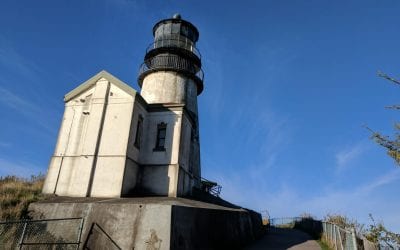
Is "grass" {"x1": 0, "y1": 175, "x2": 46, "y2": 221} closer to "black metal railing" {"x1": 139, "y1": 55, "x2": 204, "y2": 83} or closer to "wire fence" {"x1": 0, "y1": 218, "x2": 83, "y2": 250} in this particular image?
"wire fence" {"x1": 0, "y1": 218, "x2": 83, "y2": 250}

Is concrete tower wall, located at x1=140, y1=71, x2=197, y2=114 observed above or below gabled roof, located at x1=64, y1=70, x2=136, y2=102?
above

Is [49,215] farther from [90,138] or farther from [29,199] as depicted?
[90,138]

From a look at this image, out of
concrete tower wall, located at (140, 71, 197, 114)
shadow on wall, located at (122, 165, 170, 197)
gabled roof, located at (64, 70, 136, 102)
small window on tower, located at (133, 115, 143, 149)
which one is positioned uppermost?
concrete tower wall, located at (140, 71, 197, 114)

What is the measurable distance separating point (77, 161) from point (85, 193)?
190 cm

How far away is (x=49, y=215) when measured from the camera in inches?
486

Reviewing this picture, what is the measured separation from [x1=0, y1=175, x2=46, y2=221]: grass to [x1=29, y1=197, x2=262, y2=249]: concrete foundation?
17.2 inches

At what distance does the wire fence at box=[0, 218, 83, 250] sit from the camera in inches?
416

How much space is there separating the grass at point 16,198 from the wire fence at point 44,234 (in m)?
1.01

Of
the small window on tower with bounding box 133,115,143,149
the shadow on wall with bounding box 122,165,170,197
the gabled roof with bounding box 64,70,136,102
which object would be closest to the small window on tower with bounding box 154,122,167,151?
the small window on tower with bounding box 133,115,143,149

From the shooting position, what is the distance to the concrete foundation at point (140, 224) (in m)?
10.4

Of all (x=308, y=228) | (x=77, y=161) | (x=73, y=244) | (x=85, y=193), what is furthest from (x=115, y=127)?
(x=308, y=228)

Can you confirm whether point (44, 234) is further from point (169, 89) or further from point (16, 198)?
point (169, 89)

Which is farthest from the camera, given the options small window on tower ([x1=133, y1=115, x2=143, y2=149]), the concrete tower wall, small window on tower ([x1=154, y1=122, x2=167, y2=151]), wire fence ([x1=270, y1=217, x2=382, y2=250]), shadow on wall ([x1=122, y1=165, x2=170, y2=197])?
the concrete tower wall

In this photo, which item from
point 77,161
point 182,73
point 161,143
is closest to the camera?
point 77,161
